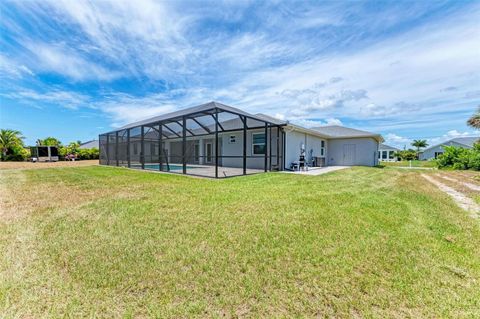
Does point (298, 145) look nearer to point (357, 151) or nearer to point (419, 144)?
point (357, 151)

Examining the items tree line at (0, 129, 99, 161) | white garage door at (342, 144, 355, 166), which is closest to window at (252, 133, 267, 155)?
white garage door at (342, 144, 355, 166)

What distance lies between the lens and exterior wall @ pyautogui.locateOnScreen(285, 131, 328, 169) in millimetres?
13094

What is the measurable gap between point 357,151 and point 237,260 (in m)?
17.8

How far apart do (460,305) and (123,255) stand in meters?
3.43

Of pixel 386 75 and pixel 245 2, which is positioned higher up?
pixel 245 2

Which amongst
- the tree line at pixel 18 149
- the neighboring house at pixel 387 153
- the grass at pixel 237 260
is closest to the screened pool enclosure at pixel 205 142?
the grass at pixel 237 260

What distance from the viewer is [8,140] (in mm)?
23375

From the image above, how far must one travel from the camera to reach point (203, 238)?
10.4 feet

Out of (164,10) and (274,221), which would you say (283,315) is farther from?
(164,10)

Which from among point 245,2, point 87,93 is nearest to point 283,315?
point 245,2

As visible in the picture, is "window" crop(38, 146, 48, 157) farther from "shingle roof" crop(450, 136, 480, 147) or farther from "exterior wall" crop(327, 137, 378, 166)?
"shingle roof" crop(450, 136, 480, 147)

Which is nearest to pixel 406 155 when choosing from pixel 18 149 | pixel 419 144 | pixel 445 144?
pixel 445 144

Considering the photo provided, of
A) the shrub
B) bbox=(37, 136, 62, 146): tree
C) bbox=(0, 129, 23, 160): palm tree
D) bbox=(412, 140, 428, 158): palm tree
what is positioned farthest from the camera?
bbox=(412, 140, 428, 158): palm tree

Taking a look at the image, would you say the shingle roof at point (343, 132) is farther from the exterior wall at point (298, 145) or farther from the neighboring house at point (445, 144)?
the neighboring house at point (445, 144)
